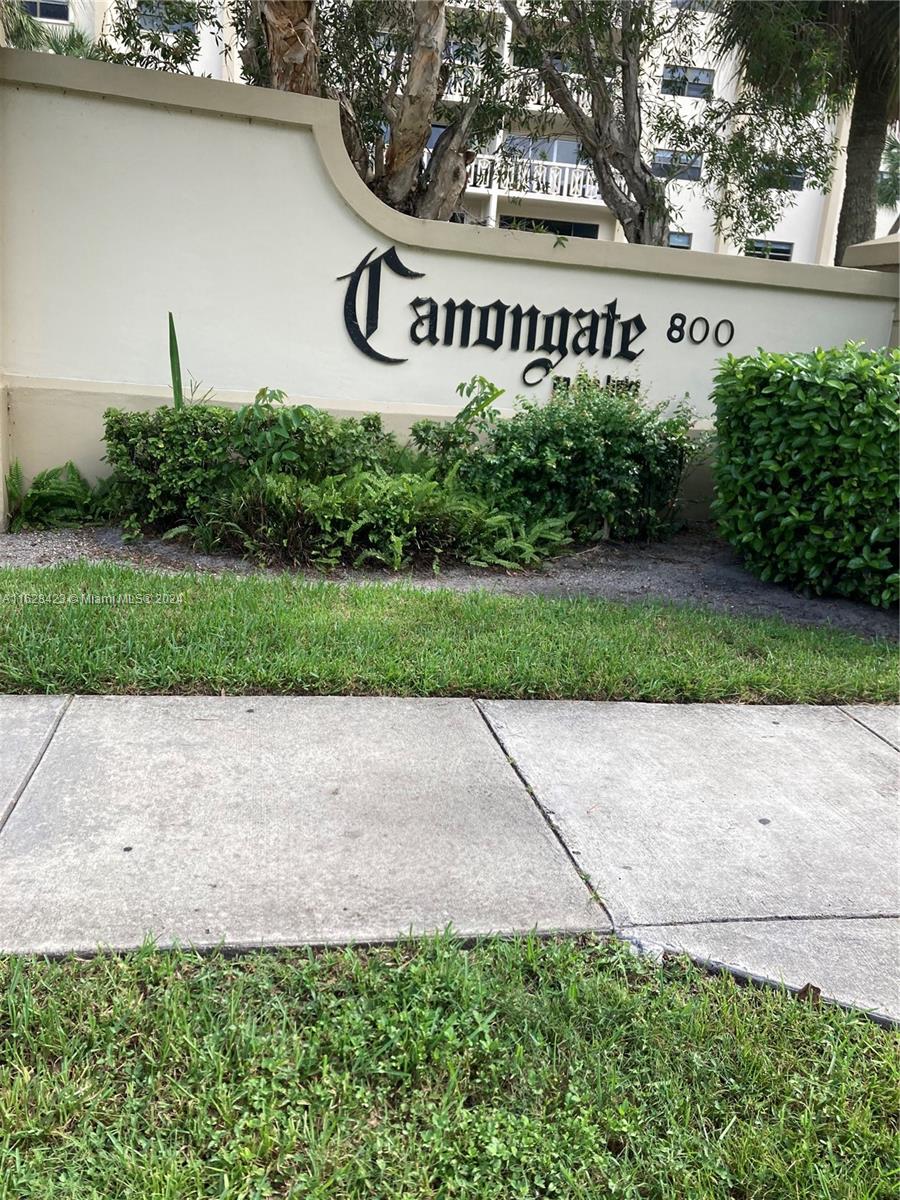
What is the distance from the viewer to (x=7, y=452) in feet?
24.1

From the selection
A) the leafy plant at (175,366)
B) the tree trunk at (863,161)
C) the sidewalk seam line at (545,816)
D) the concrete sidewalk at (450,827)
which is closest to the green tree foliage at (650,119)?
the tree trunk at (863,161)

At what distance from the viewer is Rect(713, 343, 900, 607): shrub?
6164 millimetres

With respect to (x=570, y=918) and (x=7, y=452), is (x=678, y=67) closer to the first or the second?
(x=7, y=452)

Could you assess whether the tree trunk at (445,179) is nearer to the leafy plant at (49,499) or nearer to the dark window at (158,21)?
the dark window at (158,21)

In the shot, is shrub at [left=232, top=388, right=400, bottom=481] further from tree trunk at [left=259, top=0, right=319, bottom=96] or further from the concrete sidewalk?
tree trunk at [left=259, top=0, right=319, bottom=96]

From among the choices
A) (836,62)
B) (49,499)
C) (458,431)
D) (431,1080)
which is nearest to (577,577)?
(458,431)

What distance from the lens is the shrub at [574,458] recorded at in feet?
24.6

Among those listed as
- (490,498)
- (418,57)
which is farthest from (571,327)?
(418,57)

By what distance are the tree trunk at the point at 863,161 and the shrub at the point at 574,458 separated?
24.8 ft

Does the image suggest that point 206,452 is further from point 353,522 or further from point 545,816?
point 545,816

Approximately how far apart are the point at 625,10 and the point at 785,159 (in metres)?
3.08

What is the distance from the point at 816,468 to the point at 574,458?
6.06ft

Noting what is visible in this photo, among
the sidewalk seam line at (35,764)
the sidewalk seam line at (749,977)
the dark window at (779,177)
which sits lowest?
the sidewalk seam line at (749,977)

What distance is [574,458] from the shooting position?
759 centimetres
